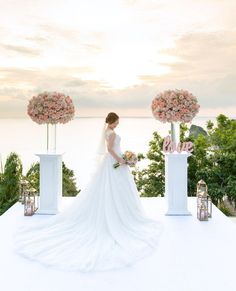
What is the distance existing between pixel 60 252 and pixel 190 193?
554 centimetres

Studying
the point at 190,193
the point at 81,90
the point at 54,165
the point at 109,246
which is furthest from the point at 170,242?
the point at 81,90

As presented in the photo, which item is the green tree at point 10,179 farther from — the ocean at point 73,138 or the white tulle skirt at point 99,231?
the white tulle skirt at point 99,231

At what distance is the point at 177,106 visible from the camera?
6.24 meters

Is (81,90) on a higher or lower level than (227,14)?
lower

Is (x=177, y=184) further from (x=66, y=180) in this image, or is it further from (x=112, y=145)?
(x=66, y=180)

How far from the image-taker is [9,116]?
9.04 metres

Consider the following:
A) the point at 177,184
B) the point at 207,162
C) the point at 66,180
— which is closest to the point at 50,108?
the point at 177,184

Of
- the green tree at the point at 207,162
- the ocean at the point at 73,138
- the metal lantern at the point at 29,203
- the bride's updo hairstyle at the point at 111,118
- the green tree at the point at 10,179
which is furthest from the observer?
the green tree at the point at 207,162

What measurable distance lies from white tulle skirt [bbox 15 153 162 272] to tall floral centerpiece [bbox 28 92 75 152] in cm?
110

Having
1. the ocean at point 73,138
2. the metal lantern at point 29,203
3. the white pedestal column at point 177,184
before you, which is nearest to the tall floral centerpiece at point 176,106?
the white pedestal column at point 177,184

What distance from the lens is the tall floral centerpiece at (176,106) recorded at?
246 inches

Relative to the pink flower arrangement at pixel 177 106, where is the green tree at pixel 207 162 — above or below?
below

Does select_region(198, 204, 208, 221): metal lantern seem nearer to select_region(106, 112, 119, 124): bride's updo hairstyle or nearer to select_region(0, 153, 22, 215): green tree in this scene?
select_region(106, 112, 119, 124): bride's updo hairstyle

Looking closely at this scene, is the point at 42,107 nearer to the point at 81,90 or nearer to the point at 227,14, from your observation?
the point at 81,90
